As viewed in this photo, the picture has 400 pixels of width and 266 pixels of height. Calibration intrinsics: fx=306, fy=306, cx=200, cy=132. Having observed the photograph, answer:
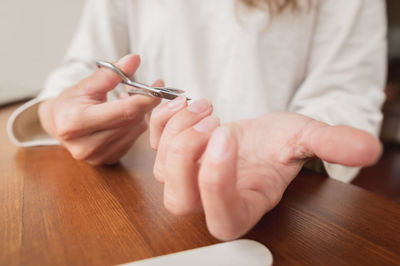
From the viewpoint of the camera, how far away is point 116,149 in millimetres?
376

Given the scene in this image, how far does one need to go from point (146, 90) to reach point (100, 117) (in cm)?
6

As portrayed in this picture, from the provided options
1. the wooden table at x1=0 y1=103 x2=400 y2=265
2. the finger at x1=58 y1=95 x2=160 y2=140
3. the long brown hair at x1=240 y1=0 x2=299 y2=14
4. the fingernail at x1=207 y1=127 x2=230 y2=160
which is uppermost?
the long brown hair at x1=240 y1=0 x2=299 y2=14

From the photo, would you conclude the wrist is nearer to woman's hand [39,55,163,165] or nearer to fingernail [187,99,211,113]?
woman's hand [39,55,163,165]

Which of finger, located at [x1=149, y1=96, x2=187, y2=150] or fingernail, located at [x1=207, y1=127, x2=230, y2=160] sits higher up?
fingernail, located at [x1=207, y1=127, x2=230, y2=160]

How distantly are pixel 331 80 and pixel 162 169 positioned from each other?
18.1 inches

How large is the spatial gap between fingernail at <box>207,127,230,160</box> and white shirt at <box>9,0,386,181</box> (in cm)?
42

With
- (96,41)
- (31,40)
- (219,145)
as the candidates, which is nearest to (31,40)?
(31,40)

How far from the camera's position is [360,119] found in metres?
0.52

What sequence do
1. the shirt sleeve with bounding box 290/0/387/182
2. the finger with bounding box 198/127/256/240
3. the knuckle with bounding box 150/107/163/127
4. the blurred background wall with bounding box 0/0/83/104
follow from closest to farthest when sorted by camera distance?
the finger with bounding box 198/127/256/240 → the knuckle with bounding box 150/107/163/127 → the shirt sleeve with bounding box 290/0/387/182 → the blurred background wall with bounding box 0/0/83/104

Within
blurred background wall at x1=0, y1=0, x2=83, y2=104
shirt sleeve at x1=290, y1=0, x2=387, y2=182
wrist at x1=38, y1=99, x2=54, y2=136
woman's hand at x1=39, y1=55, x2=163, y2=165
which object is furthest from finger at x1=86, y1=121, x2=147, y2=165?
blurred background wall at x1=0, y1=0, x2=83, y2=104

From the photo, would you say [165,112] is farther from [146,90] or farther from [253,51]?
[253,51]

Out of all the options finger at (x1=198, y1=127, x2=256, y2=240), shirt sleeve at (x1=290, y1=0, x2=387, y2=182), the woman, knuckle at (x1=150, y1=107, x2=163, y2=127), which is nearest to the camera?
finger at (x1=198, y1=127, x2=256, y2=240)

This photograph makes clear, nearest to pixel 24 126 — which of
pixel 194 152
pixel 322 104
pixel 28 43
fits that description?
pixel 194 152

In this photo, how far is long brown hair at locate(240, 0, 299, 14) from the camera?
60cm
